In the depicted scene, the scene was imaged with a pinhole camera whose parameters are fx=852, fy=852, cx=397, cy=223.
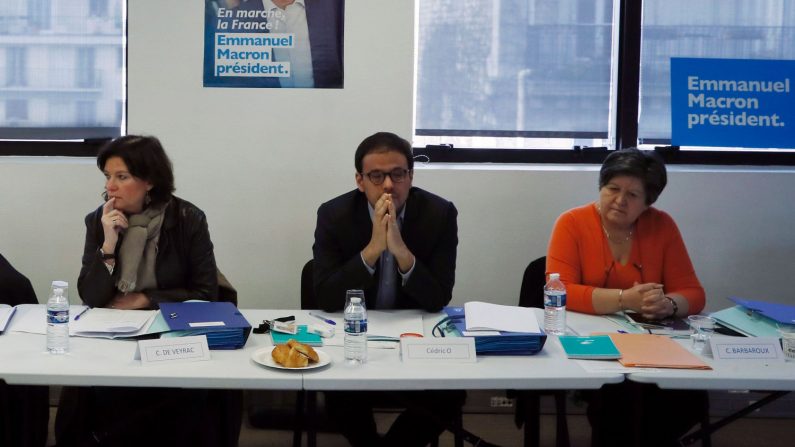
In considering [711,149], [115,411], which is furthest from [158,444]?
[711,149]

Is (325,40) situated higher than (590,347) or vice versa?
(325,40)

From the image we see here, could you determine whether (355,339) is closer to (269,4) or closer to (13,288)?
(13,288)

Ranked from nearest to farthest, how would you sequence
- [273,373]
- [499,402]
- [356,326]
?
[273,373] < [356,326] < [499,402]

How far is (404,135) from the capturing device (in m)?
3.93

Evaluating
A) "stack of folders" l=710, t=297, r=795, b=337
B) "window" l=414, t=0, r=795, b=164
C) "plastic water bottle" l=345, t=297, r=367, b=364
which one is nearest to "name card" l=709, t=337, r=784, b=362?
"stack of folders" l=710, t=297, r=795, b=337

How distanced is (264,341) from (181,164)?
1.60 m

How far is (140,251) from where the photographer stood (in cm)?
306

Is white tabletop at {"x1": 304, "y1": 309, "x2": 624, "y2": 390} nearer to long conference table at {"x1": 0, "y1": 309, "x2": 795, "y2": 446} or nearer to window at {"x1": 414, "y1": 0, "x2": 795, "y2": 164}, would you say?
long conference table at {"x1": 0, "y1": 309, "x2": 795, "y2": 446}

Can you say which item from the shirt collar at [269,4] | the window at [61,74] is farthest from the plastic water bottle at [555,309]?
the window at [61,74]

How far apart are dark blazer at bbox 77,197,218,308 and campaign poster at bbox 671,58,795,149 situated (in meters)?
2.22

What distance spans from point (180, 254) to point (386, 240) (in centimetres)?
81

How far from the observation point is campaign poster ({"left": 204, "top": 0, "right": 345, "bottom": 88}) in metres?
3.89

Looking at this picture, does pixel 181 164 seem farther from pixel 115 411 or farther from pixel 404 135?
pixel 115 411

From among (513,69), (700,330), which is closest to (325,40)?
(513,69)
